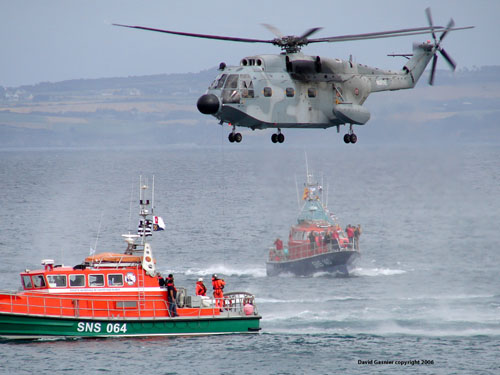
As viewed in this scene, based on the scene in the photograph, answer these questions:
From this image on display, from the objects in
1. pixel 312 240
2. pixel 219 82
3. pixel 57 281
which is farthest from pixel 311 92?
pixel 312 240

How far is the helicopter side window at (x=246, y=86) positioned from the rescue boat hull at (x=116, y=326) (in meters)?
16.3

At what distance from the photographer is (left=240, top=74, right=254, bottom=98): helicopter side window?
38.7 meters

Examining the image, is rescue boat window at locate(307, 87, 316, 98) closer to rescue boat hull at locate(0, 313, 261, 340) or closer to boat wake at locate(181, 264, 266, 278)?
rescue boat hull at locate(0, 313, 261, 340)

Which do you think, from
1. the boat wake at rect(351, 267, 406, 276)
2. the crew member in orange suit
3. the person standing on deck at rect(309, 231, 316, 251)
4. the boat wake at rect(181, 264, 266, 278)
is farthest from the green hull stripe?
the boat wake at rect(351, 267, 406, 276)

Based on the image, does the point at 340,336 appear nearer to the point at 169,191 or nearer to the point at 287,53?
the point at 287,53

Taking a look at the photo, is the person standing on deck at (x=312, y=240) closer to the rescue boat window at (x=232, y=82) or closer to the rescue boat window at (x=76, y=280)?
the rescue boat window at (x=76, y=280)

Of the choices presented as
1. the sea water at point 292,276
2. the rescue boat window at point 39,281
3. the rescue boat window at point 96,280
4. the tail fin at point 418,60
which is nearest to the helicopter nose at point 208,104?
the tail fin at point 418,60

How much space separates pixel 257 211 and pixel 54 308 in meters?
72.2

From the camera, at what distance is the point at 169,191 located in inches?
5910

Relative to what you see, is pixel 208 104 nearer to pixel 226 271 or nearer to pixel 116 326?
A: pixel 116 326

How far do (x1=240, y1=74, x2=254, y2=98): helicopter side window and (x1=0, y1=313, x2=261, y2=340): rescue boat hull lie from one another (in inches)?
642

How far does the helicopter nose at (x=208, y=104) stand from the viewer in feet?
122

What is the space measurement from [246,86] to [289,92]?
2.19 m

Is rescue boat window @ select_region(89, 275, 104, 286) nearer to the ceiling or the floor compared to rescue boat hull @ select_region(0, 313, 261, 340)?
nearer to the ceiling
